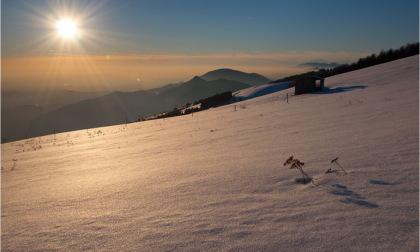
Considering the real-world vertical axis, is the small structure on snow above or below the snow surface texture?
above

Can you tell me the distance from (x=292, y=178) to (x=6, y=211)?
11.3ft

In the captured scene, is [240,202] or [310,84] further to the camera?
[310,84]

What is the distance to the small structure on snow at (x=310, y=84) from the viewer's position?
1931 centimetres

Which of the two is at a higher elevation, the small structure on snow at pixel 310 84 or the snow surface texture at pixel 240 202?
the small structure on snow at pixel 310 84

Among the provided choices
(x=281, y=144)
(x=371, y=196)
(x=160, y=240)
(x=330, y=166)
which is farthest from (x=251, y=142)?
(x=160, y=240)

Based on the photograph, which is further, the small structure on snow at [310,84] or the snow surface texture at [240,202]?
the small structure on snow at [310,84]

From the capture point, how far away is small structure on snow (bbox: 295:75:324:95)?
19.3m

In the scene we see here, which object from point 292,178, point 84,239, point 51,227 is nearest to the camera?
point 84,239

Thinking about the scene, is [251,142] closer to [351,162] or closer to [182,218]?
[351,162]

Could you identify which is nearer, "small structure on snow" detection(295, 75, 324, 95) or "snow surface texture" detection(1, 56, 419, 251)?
"snow surface texture" detection(1, 56, 419, 251)

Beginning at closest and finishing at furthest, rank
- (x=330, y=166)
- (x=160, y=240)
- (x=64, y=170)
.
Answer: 1. (x=160, y=240)
2. (x=330, y=166)
3. (x=64, y=170)

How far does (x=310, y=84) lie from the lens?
19594 millimetres

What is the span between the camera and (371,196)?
200cm

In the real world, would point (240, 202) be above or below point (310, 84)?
below
